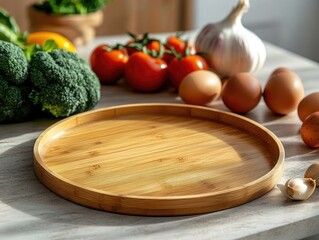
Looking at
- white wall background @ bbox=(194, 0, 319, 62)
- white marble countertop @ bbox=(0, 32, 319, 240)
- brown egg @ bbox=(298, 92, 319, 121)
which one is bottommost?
white wall background @ bbox=(194, 0, 319, 62)

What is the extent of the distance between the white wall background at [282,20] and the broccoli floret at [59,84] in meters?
1.84

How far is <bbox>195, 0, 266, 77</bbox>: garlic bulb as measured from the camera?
169cm

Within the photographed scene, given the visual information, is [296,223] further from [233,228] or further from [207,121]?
[207,121]

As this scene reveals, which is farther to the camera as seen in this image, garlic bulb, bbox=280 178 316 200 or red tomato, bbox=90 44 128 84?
red tomato, bbox=90 44 128 84

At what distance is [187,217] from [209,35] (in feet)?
2.41

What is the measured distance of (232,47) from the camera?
1.69 metres

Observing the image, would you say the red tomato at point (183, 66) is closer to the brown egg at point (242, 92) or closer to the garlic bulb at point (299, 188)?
the brown egg at point (242, 92)

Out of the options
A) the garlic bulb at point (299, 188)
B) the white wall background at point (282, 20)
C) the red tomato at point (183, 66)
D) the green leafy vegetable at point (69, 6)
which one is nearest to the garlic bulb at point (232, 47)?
the red tomato at point (183, 66)

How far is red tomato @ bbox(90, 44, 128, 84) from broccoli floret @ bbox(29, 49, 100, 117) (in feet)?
0.72

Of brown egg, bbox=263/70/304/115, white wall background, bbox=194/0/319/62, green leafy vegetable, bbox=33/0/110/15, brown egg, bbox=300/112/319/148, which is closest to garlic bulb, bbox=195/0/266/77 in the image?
brown egg, bbox=263/70/304/115

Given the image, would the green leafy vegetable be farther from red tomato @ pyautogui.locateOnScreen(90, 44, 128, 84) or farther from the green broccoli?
the green broccoli

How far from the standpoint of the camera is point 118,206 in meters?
1.10

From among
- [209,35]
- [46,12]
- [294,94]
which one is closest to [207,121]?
[294,94]

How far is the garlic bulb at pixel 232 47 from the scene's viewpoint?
1.69m
